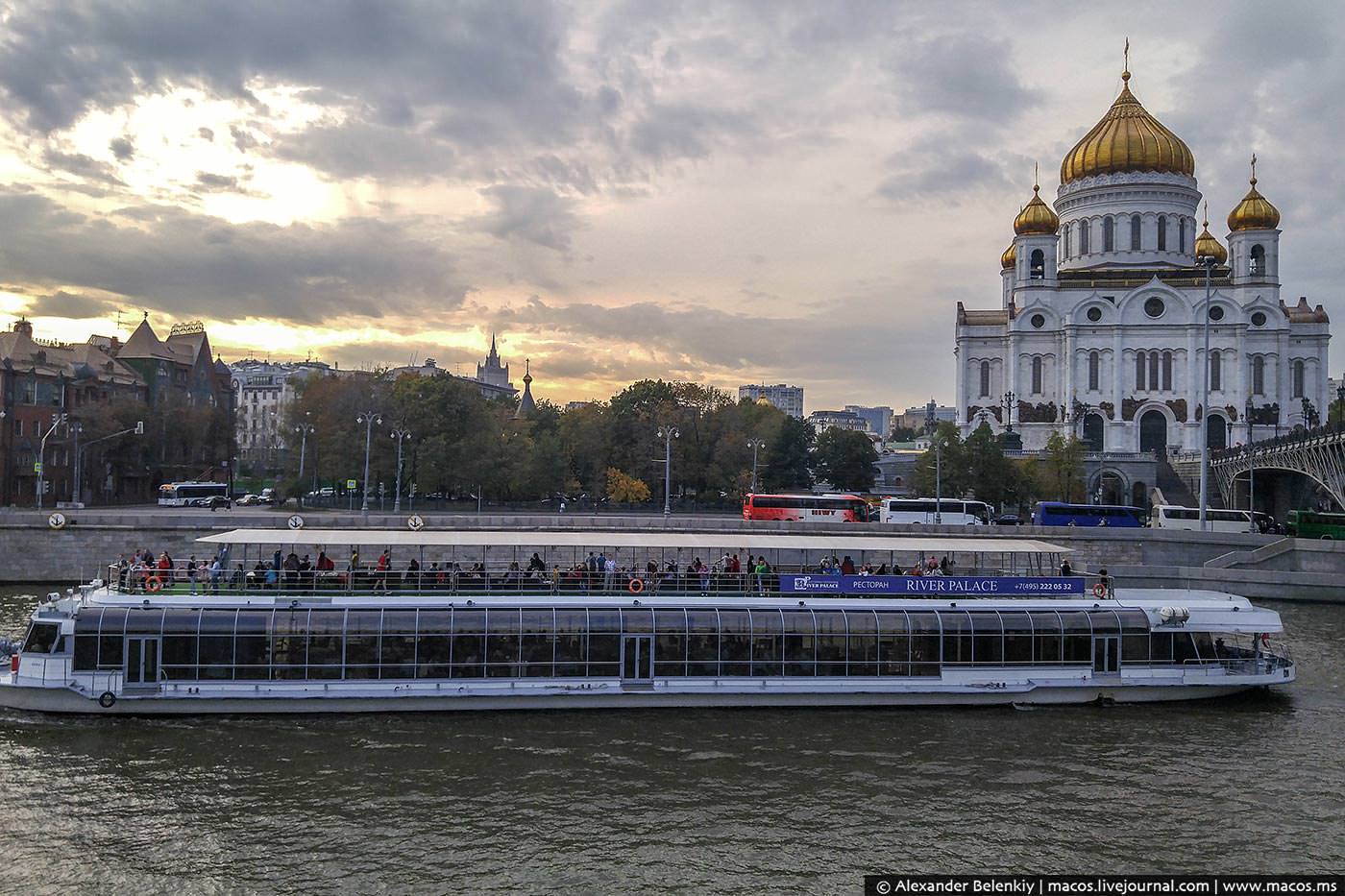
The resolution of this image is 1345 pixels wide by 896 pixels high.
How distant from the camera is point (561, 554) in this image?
47.1m

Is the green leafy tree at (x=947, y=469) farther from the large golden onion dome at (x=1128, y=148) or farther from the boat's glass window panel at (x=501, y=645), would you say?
the boat's glass window panel at (x=501, y=645)

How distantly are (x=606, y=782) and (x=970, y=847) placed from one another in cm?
Result: 654

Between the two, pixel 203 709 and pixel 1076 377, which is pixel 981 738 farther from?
pixel 1076 377

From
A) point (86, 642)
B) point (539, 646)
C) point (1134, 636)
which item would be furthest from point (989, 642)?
point (86, 642)

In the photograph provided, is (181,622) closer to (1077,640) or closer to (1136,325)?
(1077,640)

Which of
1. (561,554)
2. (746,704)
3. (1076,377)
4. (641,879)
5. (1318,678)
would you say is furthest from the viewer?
(1076,377)

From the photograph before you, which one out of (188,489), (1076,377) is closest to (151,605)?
(188,489)

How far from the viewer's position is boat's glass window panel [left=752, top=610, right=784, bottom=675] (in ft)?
79.5

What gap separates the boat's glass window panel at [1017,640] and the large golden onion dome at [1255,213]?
298 feet

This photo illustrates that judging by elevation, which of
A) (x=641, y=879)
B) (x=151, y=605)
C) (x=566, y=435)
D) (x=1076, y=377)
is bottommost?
(x=641, y=879)

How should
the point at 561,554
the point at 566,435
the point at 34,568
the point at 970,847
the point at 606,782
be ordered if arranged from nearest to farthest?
the point at 970,847 < the point at 606,782 < the point at 34,568 < the point at 561,554 < the point at 566,435

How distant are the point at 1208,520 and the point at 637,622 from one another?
1801 inches

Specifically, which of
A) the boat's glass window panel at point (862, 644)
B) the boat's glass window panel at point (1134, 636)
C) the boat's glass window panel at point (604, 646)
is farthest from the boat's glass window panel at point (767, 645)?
the boat's glass window panel at point (1134, 636)

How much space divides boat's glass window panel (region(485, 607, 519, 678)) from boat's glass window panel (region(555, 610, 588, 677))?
956mm
